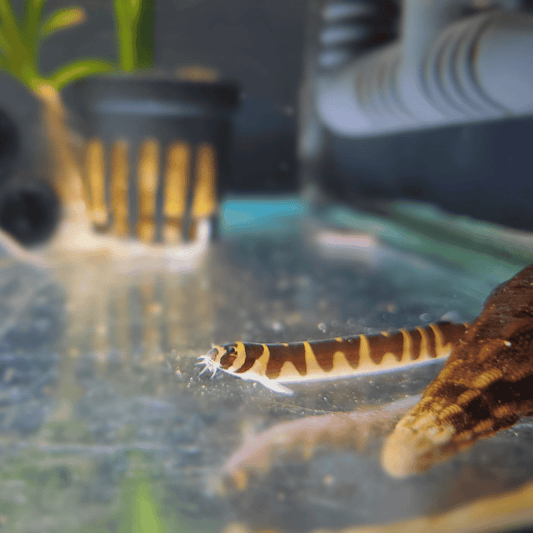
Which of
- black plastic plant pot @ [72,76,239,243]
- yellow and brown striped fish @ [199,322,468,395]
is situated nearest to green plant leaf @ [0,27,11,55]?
black plastic plant pot @ [72,76,239,243]

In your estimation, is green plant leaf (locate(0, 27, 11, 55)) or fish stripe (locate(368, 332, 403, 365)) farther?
green plant leaf (locate(0, 27, 11, 55))

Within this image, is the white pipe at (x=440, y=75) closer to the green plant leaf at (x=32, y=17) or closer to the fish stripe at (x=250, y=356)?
the fish stripe at (x=250, y=356)

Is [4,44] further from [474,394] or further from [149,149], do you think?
[474,394]

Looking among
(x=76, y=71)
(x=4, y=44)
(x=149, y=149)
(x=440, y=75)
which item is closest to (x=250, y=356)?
(x=440, y=75)

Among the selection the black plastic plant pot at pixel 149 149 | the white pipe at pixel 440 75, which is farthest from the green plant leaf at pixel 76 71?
the white pipe at pixel 440 75

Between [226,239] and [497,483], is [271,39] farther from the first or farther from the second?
[497,483]

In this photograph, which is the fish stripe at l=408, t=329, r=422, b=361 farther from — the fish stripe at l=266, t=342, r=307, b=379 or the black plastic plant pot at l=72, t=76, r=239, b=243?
the black plastic plant pot at l=72, t=76, r=239, b=243
